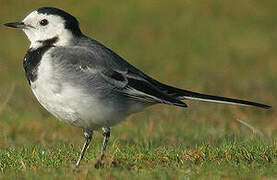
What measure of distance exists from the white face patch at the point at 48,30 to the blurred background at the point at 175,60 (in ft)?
7.49

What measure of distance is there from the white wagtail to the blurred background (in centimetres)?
194

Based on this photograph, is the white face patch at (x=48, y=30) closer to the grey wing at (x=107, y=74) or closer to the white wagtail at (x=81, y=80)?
the white wagtail at (x=81, y=80)

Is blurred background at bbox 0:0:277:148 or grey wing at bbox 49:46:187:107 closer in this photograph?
grey wing at bbox 49:46:187:107

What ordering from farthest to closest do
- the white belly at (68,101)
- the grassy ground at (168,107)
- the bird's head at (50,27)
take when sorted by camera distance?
1. the bird's head at (50,27)
2. the white belly at (68,101)
3. the grassy ground at (168,107)

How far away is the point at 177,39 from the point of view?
20.7 metres

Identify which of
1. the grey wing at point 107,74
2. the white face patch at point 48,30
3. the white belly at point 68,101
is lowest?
the white belly at point 68,101

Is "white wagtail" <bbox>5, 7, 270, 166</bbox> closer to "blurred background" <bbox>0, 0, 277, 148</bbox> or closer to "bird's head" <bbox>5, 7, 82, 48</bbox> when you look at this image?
"bird's head" <bbox>5, 7, 82, 48</bbox>

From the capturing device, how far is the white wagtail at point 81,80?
7.06 meters

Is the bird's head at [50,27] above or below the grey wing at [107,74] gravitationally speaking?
above

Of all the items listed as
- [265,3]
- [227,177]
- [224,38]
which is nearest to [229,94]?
[224,38]

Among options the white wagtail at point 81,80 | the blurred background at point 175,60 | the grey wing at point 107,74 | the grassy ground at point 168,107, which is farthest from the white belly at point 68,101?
the blurred background at point 175,60

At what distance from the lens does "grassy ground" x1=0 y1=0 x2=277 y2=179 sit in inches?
265

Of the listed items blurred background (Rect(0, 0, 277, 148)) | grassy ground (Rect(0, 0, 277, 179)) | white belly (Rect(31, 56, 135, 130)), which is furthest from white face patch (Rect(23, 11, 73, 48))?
blurred background (Rect(0, 0, 277, 148))

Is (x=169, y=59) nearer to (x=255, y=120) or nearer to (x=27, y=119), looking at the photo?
(x=255, y=120)
